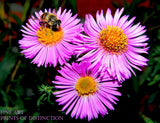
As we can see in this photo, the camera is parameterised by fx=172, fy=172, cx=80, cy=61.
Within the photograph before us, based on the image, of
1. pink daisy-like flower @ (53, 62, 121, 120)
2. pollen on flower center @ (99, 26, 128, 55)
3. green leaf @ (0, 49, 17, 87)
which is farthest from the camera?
green leaf @ (0, 49, 17, 87)

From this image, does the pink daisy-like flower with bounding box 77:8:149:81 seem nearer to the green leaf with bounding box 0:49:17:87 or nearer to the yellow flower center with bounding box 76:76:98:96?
the yellow flower center with bounding box 76:76:98:96

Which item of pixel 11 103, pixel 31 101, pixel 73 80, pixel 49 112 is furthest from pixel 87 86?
pixel 11 103

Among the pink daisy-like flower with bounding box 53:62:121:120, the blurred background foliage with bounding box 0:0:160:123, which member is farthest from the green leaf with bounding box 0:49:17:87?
the pink daisy-like flower with bounding box 53:62:121:120

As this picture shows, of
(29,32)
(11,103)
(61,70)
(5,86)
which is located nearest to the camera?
(61,70)

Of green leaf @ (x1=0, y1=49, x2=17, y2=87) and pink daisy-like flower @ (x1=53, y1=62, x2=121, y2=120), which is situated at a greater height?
green leaf @ (x1=0, y1=49, x2=17, y2=87)

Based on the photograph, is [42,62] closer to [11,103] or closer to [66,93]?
[66,93]
